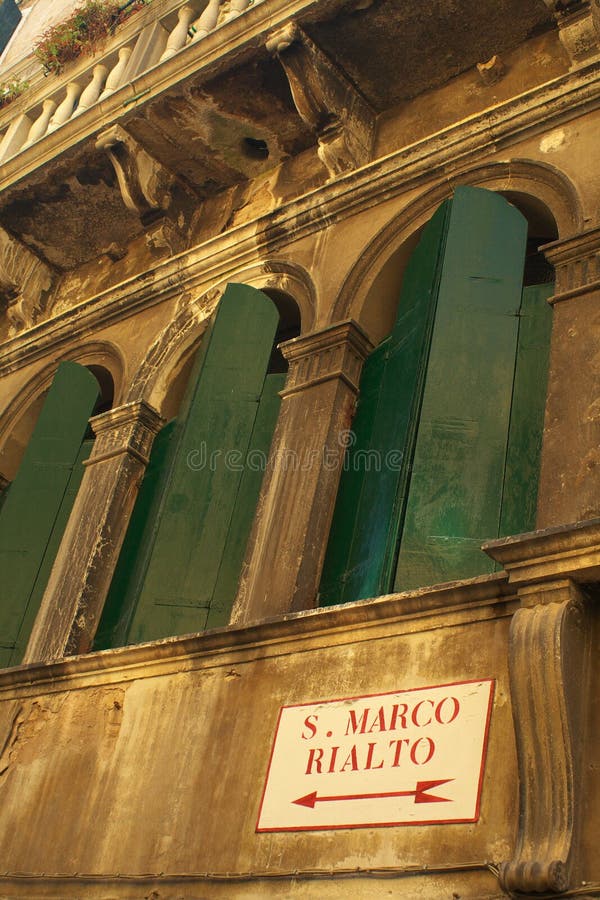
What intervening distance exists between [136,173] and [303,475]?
3249 mm

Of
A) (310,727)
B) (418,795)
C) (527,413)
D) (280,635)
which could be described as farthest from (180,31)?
(418,795)

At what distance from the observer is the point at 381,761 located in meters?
4.34

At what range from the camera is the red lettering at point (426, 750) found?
423 cm

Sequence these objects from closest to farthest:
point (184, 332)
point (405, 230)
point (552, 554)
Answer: point (552, 554) → point (405, 230) → point (184, 332)

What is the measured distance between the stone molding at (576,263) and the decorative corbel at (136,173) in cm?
351

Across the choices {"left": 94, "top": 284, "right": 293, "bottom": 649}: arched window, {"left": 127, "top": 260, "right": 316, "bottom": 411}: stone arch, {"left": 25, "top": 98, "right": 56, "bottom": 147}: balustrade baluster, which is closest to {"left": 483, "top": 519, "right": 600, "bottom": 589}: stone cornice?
{"left": 94, "top": 284, "right": 293, "bottom": 649}: arched window

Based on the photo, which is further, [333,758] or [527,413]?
[527,413]

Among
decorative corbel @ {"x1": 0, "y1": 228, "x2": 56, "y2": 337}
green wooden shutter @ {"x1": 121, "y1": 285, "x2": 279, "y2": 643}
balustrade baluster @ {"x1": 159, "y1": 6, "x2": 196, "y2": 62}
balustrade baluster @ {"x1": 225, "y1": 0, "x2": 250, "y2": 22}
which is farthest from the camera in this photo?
decorative corbel @ {"x1": 0, "y1": 228, "x2": 56, "y2": 337}

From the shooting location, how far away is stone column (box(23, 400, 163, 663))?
6.50 metres

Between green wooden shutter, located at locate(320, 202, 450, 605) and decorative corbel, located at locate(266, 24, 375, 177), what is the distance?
128 cm

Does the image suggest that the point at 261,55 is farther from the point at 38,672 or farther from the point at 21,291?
the point at 38,672

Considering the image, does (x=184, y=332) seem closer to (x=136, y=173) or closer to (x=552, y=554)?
(x=136, y=173)

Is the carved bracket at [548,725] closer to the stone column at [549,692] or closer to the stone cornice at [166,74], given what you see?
the stone column at [549,692]

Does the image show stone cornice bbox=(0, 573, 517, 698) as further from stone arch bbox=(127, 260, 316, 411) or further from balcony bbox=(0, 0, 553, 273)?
balcony bbox=(0, 0, 553, 273)
